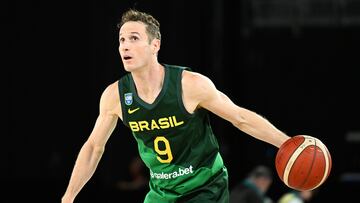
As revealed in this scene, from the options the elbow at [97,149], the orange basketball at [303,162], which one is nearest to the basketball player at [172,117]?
the orange basketball at [303,162]

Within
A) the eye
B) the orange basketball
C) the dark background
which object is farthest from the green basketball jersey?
the dark background

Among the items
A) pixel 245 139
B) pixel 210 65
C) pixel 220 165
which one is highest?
pixel 220 165

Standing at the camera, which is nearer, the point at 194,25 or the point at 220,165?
the point at 220,165

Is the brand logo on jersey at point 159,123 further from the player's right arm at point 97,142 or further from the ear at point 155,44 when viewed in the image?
the ear at point 155,44

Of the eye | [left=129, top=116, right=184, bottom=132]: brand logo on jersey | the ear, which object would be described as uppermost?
the eye

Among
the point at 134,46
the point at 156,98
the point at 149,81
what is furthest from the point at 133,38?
the point at 156,98

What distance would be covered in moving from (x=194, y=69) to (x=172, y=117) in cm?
584

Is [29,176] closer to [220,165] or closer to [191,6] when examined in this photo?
[191,6]

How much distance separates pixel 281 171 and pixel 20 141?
6407 mm

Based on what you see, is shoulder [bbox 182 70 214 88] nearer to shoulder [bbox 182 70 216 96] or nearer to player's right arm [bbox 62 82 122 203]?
shoulder [bbox 182 70 216 96]

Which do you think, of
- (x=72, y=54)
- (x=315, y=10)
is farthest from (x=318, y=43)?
(x=72, y=54)

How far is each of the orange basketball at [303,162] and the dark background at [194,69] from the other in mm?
5793

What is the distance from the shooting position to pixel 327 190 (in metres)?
10.6

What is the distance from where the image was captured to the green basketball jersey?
15.7 feet
